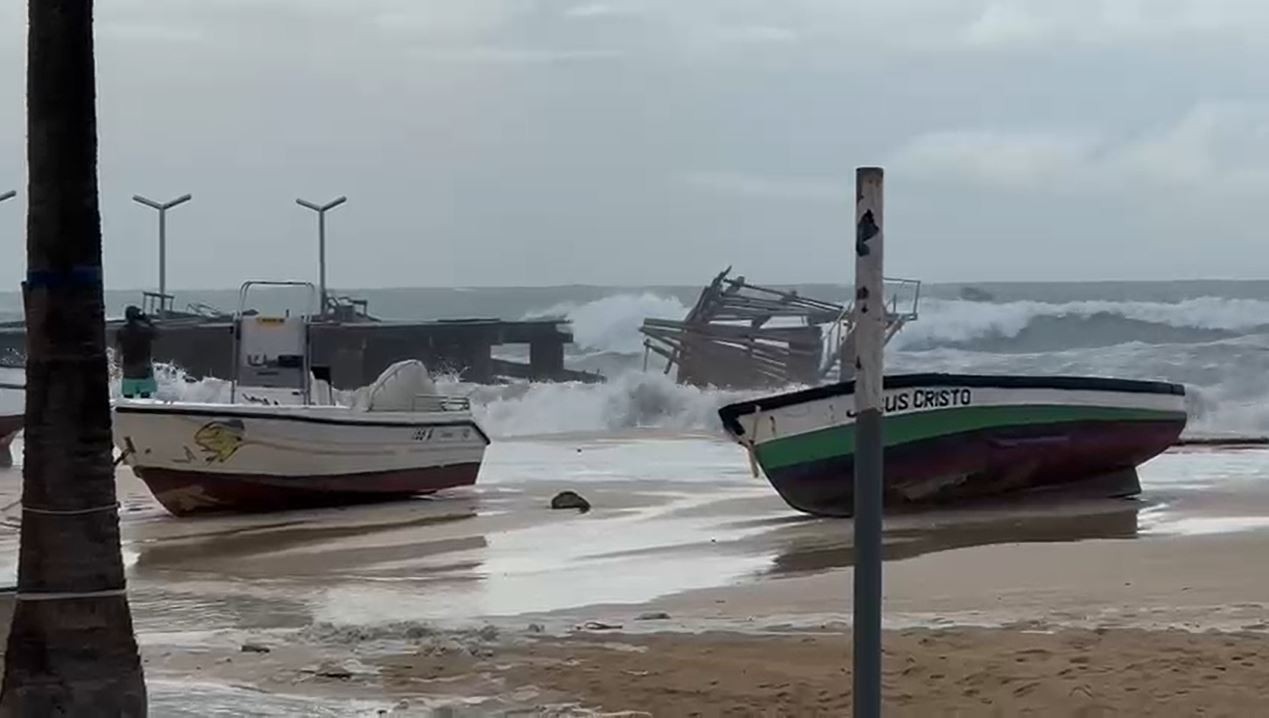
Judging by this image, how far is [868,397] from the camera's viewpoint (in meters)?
4.37

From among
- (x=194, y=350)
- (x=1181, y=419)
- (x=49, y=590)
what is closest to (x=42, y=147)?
(x=49, y=590)

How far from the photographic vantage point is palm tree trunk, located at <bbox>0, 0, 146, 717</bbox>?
18.8 feet

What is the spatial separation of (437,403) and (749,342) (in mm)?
22567

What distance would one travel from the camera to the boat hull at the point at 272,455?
1700cm

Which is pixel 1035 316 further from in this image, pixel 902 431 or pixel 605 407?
pixel 902 431

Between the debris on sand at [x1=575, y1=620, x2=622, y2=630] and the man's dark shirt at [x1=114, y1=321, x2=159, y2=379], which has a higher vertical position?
the man's dark shirt at [x1=114, y1=321, x2=159, y2=379]

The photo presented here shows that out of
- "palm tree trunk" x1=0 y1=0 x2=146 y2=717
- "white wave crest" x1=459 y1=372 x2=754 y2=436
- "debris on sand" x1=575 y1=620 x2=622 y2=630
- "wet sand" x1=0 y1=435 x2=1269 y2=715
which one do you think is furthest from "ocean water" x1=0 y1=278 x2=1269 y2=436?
"palm tree trunk" x1=0 y1=0 x2=146 y2=717

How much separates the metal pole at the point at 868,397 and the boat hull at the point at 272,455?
13401 mm

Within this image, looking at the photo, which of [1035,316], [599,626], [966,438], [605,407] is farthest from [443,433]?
[1035,316]

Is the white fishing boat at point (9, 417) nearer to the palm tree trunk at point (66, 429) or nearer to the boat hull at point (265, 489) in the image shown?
the boat hull at point (265, 489)

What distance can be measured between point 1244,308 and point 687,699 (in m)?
62.5

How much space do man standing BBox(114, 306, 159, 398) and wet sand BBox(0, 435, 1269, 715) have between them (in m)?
1.24

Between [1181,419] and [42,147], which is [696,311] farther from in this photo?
[42,147]

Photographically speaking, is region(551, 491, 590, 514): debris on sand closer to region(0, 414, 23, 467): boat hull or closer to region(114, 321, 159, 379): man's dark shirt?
region(114, 321, 159, 379): man's dark shirt
